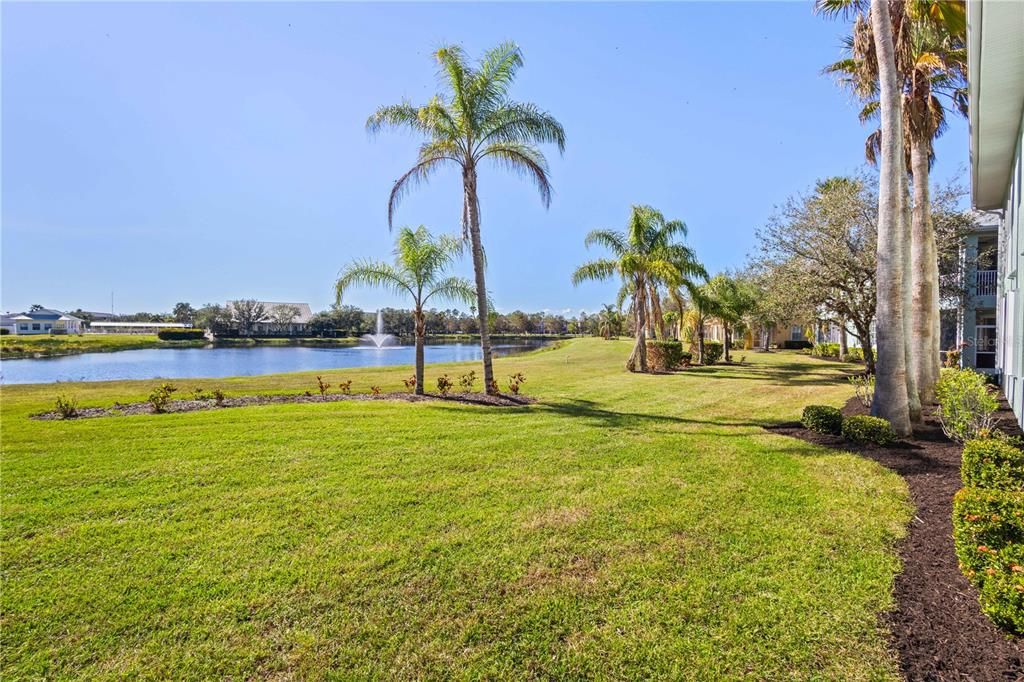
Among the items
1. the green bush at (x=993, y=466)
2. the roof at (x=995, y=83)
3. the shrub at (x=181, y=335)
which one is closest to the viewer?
the green bush at (x=993, y=466)

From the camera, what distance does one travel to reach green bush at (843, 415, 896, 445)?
22.2 feet

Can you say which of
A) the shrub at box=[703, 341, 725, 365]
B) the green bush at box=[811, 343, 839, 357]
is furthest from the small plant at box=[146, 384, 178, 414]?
the green bush at box=[811, 343, 839, 357]

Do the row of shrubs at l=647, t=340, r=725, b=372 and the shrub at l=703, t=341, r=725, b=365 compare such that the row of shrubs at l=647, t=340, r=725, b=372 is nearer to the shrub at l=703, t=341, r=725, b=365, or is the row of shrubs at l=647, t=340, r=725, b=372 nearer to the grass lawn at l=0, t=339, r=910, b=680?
the shrub at l=703, t=341, r=725, b=365

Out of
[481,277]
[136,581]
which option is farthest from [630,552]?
[481,277]

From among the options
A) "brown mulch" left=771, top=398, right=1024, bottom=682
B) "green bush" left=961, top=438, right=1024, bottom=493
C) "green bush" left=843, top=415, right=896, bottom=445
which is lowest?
"brown mulch" left=771, top=398, right=1024, bottom=682

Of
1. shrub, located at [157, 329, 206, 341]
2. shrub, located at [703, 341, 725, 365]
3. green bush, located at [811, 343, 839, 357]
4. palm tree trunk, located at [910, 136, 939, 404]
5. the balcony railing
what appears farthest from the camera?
shrub, located at [157, 329, 206, 341]

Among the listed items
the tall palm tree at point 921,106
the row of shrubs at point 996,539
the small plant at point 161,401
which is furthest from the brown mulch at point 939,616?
the small plant at point 161,401

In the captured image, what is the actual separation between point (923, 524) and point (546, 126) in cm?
1053

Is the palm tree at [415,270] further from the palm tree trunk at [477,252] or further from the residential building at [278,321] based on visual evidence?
the residential building at [278,321]

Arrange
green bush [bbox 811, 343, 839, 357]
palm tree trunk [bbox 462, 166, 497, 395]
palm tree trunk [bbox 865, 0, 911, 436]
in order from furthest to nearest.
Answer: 1. green bush [bbox 811, 343, 839, 357]
2. palm tree trunk [bbox 462, 166, 497, 395]
3. palm tree trunk [bbox 865, 0, 911, 436]

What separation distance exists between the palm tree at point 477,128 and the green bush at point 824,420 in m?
6.69

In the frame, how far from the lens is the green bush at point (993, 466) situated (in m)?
3.79

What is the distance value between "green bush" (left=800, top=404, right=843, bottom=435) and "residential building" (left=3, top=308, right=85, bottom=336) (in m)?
84.7

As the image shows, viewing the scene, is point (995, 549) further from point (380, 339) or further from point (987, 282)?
point (380, 339)
